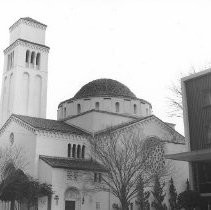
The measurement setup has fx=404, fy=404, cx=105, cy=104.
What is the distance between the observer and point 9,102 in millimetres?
58156

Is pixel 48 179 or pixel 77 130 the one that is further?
pixel 77 130

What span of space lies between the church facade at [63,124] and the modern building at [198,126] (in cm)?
1427

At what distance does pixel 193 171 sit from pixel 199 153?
165 inches

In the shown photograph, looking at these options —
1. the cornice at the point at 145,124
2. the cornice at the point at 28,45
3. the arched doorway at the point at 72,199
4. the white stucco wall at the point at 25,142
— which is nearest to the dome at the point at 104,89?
the cornice at the point at 145,124

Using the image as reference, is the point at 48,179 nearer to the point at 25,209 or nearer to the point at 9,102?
the point at 25,209

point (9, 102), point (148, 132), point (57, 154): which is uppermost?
point (9, 102)

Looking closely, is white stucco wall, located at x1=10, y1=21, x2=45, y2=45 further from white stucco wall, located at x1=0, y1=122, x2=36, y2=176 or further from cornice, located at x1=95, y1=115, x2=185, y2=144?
cornice, located at x1=95, y1=115, x2=185, y2=144

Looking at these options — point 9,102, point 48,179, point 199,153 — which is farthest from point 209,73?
point 9,102

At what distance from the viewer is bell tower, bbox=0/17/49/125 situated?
5747 centimetres

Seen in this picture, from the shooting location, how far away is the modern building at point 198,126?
29344 millimetres

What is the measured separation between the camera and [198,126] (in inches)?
1204

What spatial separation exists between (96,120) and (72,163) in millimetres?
8376

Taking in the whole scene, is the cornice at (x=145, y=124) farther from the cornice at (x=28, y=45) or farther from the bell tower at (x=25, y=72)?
the cornice at (x=28, y=45)

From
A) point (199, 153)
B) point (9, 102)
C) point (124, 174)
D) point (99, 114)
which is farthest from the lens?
point (9, 102)
